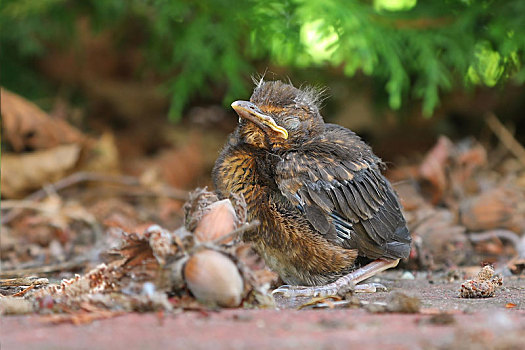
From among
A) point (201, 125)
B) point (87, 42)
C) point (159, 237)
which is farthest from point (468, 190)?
point (87, 42)

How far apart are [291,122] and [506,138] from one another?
13.2 ft

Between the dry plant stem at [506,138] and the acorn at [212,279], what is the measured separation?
4.64 m

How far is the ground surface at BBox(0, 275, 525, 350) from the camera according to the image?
175cm

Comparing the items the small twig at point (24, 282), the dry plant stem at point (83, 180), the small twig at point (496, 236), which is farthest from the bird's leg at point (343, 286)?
the dry plant stem at point (83, 180)

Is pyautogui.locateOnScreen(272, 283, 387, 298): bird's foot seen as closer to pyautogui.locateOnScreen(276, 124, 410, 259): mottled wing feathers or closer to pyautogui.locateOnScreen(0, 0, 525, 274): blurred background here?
pyautogui.locateOnScreen(276, 124, 410, 259): mottled wing feathers

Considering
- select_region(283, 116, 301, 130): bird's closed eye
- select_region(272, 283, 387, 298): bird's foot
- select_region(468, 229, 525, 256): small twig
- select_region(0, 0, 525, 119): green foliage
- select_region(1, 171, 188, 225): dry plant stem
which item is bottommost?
select_region(468, 229, 525, 256): small twig

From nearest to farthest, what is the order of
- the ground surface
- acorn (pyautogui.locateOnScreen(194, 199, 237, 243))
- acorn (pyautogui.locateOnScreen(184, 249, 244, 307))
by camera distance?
the ground surface < acorn (pyautogui.locateOnScreen(184, 249, 244, 307)) < acorn (pyautogui.locateOnScreen(194, 199, 237, 243))

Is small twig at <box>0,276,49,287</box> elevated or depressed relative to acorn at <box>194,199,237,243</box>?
depressed

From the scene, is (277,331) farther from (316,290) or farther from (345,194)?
(345,194)

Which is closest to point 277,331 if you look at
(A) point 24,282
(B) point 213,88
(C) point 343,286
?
(C) point 343,286

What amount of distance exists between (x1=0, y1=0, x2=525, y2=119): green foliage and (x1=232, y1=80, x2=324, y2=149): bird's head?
1.42 metres

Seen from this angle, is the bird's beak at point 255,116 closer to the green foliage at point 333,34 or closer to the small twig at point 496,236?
the green foliage at point 333,34

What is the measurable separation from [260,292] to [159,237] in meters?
0.41

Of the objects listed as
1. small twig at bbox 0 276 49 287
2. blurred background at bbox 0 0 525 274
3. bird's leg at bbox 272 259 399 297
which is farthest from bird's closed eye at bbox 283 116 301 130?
small twig at bbox 0 276 49 287
